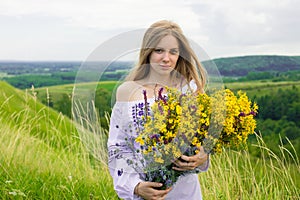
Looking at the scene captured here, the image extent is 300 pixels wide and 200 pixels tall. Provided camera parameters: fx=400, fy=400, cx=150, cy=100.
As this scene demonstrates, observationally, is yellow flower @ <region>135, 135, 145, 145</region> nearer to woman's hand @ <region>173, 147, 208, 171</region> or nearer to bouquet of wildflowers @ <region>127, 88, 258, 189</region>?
bouquet of wildflowers @ <region>127, 88, 258, 189</region>

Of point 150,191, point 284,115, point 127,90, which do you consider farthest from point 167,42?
point 284,115

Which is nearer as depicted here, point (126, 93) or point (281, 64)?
point (126, 93)

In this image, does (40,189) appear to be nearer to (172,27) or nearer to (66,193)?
(66,193)

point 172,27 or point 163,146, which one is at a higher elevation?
point 172,27

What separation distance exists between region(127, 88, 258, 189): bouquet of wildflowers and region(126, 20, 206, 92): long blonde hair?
27 cm

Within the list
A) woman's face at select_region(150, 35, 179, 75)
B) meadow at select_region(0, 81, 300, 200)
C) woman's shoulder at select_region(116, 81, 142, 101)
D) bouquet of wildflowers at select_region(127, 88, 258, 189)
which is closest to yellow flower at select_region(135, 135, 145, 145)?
bouquet of wildflowers at select_region(127, 88, 258, 189)

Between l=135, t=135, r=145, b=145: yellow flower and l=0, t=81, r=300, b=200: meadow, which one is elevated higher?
l=135, t=135, r=145, b=145: yellow flower

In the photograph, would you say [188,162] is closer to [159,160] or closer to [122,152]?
[159,160]

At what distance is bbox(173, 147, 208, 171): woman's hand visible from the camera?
180 centimetres

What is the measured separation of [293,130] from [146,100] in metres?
13.4

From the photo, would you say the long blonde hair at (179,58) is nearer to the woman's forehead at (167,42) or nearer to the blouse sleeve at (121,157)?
the woman's forehead at (167,42)

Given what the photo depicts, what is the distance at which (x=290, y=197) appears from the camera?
337 cm

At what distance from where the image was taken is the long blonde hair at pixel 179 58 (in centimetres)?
200

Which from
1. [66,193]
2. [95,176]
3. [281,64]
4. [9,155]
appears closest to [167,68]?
[66,193]
